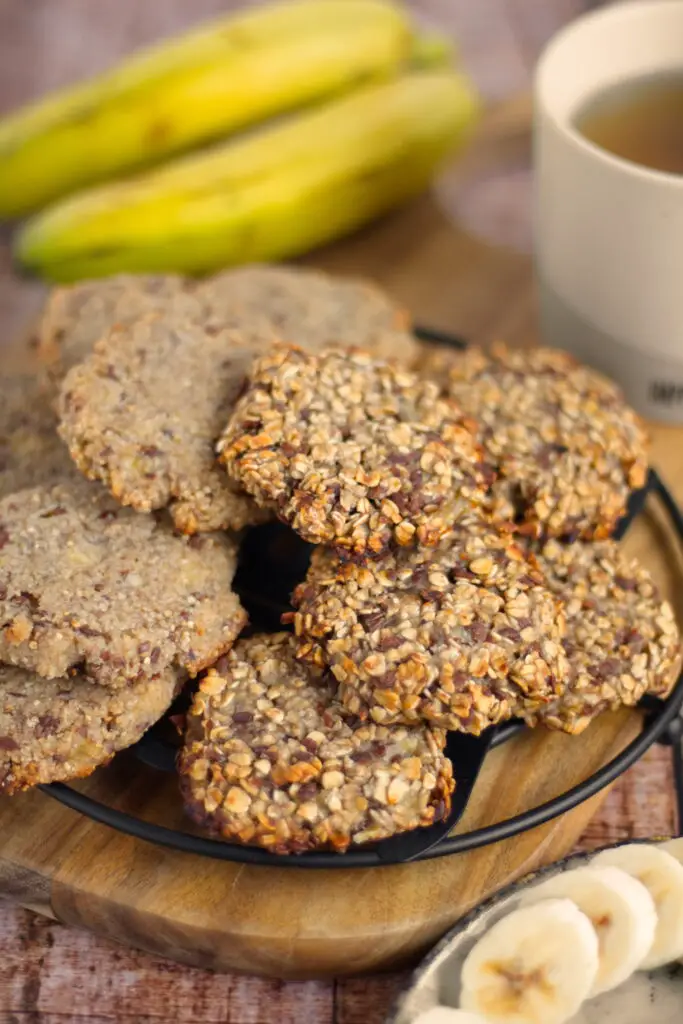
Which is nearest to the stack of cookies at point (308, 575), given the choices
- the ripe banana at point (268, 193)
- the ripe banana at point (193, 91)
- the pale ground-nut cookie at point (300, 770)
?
the pale ground-nut cookie at point (300, 770)

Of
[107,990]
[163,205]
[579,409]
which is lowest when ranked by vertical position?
[107,990]

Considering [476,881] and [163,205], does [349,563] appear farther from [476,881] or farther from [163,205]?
[163,205]

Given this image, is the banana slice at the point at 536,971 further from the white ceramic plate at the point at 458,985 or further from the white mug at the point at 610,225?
the white mug at the point at 610,225

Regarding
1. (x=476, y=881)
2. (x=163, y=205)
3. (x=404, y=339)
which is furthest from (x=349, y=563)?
(x=163, y=205)

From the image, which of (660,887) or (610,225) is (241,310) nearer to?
(610,225)

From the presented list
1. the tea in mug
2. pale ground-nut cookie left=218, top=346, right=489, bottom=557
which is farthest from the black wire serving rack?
the tea in mug

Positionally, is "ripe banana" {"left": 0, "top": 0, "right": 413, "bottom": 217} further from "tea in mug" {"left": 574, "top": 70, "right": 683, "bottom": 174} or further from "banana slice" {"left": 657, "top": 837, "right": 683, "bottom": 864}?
"banana slice" {"left": 657, "top": 837, "right": 683, "bottom": 864}
